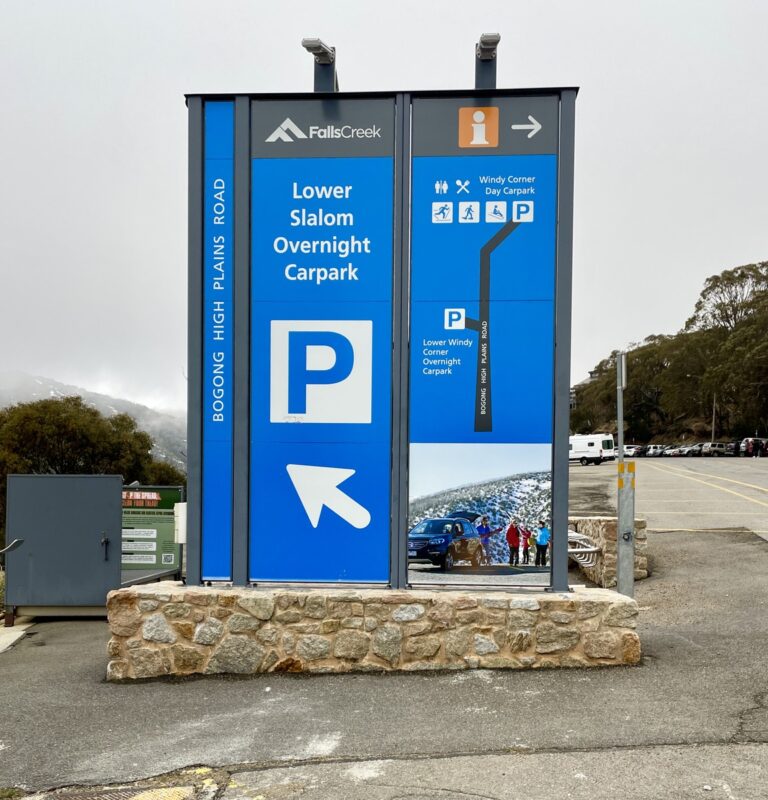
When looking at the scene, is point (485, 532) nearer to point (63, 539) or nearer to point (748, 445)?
point (63, 539)

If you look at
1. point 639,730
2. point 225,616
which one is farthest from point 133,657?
point 639,730

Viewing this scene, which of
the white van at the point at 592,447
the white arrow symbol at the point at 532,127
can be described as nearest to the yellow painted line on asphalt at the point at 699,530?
the white arrow symbol at the point at 532,127

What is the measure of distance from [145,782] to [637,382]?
3405 inches

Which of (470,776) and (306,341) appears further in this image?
(306,341)

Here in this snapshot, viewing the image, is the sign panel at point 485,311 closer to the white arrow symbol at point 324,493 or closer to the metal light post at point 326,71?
the white arrow symbol at point 324,493

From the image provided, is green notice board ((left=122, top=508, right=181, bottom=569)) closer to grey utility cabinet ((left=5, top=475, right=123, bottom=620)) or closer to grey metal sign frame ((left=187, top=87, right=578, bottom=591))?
grey utility cabinet ((left=5, top=475, right=123, bottom=620))

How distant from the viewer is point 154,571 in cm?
1116

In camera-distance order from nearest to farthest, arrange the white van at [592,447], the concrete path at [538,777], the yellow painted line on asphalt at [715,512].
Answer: the concrete path at [538,777]
the yellow painted line on asphalt at [715,512]
the white van at [592,447]

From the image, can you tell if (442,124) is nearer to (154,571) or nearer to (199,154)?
(199,154)

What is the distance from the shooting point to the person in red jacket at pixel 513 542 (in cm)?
661

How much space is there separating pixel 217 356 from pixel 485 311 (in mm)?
2369

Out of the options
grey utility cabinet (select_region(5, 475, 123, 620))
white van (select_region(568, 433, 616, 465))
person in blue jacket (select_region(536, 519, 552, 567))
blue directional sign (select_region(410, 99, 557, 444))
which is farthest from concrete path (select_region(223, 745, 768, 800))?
white van (select_region(568, 433, 616, 465))

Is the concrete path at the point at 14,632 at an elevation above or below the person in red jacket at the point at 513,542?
below

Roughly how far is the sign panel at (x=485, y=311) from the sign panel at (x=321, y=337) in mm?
337
